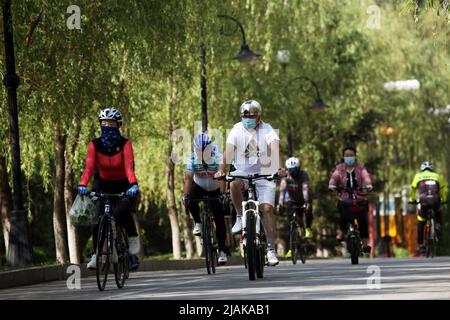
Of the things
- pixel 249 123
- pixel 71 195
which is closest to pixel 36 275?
pixel 249 123

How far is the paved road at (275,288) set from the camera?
1248 cm

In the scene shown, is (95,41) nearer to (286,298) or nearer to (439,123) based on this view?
(286,298)

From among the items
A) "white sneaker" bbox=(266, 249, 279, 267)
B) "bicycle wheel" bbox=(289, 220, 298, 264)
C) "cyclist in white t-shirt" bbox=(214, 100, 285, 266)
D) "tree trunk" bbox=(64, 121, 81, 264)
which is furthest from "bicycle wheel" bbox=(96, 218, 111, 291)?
"tree trunk" bbox=(64, 121, 81, 264)

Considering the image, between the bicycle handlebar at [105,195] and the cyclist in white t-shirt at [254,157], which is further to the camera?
the cyclist in white t-shirt at [254,157]

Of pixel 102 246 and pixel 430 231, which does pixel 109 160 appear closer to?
pixel 102 246

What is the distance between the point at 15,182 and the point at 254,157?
5463mm

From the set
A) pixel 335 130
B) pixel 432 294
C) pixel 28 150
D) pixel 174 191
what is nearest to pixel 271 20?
pixel 174 191

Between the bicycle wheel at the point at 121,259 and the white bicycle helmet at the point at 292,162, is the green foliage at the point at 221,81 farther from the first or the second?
the bicycle wheel at the point at 121,259

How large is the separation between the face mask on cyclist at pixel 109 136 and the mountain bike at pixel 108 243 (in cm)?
61

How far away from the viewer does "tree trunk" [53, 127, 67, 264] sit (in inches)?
1070

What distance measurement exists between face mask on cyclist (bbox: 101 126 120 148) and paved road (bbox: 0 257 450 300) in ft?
5.39

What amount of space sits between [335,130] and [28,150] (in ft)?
62.9

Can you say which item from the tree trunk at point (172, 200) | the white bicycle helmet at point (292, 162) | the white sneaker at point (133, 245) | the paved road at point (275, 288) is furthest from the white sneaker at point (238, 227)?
the tree trunk at point (172, 200)

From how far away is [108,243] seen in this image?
14.6m
